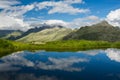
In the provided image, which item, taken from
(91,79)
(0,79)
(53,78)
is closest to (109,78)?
(91,79)

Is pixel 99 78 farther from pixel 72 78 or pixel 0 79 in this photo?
pixel 0 79

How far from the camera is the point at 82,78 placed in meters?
74.8

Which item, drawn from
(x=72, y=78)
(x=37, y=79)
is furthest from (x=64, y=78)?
(x=37, y=79)

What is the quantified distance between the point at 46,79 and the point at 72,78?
8097mm

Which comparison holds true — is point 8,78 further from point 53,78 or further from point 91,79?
point 91,79

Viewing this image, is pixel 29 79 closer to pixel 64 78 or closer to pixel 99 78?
pixel 64 78

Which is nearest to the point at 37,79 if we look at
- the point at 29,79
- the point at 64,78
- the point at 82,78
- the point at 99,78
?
the point at 29,79

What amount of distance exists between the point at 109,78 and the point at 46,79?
1982 cm

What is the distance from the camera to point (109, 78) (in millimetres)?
75938

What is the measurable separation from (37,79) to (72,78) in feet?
35.6

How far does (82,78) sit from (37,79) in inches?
546

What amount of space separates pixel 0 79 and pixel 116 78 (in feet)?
117

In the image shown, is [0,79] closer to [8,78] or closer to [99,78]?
[8,78]

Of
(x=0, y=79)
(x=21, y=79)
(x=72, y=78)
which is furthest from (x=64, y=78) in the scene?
(x=0, y=79)
